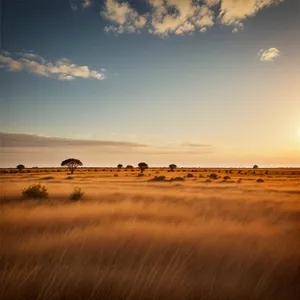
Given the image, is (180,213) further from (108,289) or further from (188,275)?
(108,289)

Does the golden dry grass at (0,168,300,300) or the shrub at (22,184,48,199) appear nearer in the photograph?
the golden dry grass at (0,168,300,300)

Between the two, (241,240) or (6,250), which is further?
(241,240)

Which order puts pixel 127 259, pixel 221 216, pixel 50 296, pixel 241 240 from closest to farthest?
pixel 50 296
pixel 127 259
pixel 241 240
pixel 221 216

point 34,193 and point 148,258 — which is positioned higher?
point 34,193

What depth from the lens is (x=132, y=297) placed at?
145 inches

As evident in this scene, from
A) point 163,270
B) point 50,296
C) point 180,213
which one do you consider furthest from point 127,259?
point 180,213

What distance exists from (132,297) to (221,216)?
721 centimetres

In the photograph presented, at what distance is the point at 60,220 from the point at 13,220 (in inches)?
68.6

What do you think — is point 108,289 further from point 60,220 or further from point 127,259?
point 60,220

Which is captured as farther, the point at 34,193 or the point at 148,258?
the point at 34,193

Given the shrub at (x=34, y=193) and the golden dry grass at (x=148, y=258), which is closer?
the golden dry grass at (x=148, y=258)

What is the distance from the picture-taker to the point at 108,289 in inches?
152

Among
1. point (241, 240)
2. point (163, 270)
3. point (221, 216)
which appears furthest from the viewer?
point (221, 216)

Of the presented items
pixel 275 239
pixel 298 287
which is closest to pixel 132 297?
pixel 298 287
